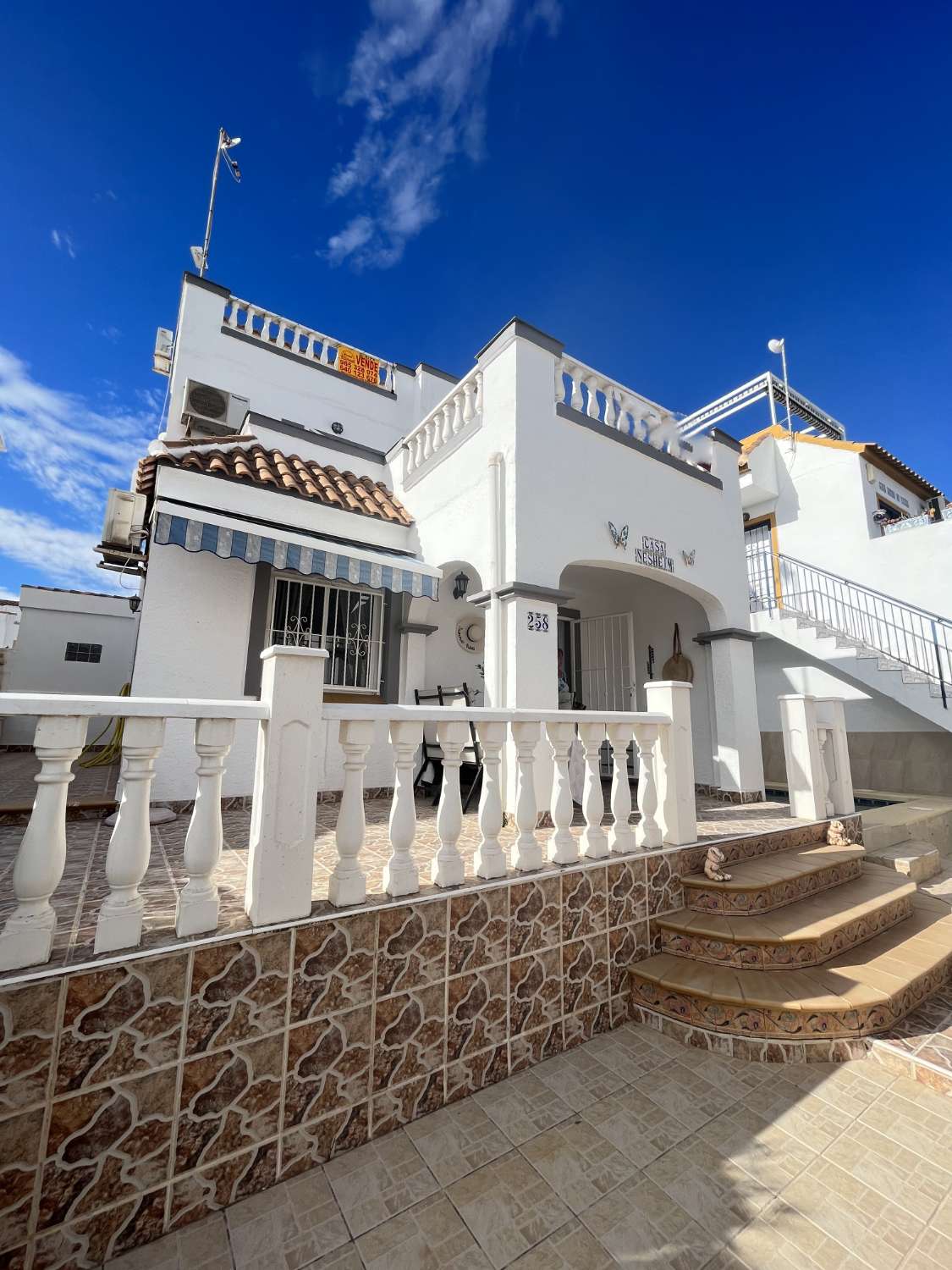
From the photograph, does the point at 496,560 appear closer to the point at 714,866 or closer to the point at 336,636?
the point at 336,636

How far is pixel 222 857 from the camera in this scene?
4.45 m

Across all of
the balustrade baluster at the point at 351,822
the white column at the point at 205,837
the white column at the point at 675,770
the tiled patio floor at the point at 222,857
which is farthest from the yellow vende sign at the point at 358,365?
the white column at the point at 205,837

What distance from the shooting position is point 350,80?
8.27 metres

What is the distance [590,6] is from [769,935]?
1263 centimetres

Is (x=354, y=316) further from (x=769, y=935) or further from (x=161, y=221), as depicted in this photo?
(x=769, y=935)

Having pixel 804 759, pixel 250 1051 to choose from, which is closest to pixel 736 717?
pixel 804 759

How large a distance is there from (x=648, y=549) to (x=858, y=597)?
30.9 feet

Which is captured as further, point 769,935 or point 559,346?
point 559,346

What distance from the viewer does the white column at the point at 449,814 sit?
3.42 meters

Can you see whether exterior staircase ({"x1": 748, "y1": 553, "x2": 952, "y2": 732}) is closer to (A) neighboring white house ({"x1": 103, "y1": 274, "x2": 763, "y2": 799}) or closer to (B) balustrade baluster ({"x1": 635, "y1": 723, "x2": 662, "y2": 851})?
(A) neighboring white house ({"x1": 103, "y1": 274, "x2": 763, "y2": 799})

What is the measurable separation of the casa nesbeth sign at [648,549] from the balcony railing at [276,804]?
12.6 ft

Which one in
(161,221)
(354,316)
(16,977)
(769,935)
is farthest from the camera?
(354,316)

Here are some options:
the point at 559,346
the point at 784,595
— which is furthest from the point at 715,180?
the point at 784,595

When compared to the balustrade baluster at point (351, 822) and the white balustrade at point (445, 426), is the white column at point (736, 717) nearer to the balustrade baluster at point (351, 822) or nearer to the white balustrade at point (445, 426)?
the white balustrade at point (445, 426)
